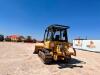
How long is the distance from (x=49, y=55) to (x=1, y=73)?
14.3 ft

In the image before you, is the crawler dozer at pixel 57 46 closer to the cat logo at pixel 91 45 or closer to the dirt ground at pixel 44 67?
the dirt ground at pixel 44 67

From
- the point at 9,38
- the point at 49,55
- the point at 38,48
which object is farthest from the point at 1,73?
the point at 9,38

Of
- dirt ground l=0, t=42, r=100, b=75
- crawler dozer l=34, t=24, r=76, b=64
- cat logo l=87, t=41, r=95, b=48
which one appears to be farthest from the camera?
cat logo l=87, t=41, r=95, b=48

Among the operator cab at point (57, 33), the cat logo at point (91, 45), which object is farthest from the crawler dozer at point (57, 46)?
the cat logo at point (91, 45)

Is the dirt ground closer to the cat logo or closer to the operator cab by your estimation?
the operator cab

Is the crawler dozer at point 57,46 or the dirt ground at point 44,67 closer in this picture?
the dirt ground at point 44,67

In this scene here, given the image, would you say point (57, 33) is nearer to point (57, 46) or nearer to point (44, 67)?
point (57, 46)

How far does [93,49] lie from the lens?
28125mm

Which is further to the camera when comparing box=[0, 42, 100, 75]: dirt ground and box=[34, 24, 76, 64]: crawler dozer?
box=[34, 24, 76, 64]: crawler dozer

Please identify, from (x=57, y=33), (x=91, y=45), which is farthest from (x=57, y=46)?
(x=91, y=45)

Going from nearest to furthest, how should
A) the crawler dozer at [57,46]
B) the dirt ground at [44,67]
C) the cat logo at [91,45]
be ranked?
the dirt ground at [44,67], the crawler dozer at [57,46], the cat logo at [91,45]

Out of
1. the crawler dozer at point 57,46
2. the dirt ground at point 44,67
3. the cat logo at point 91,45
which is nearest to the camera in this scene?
the dirt ground at point 44,67

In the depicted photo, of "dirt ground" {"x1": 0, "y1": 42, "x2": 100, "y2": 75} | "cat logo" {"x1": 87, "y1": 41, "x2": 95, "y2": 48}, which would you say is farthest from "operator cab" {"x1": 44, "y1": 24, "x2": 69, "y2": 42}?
"cat logo" {"x1": 87, "y1": 41, "x2": 95, "y2": 48}

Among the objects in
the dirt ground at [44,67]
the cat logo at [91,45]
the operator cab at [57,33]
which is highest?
the operator cab at [57,33]
